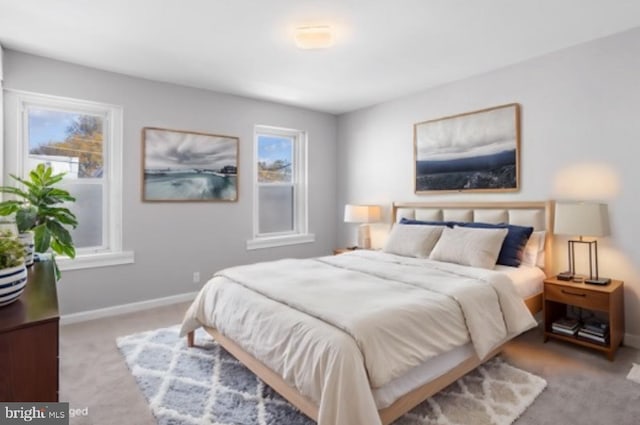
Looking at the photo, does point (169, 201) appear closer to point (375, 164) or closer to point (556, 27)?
point (375, 164)

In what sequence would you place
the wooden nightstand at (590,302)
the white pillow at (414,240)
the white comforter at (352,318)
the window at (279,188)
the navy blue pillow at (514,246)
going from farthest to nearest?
1. the window at (279,188)
2. the white pillow at (414,240)
3. the navy blue pillow at (514,246)
4. the wooden nightstand at (590,302)
5. the white comforter at (352,318)

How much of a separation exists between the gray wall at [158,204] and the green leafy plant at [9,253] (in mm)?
2438

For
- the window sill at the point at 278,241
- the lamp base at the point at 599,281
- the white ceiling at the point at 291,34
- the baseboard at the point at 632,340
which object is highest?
the white ceiling at the point at 291,34

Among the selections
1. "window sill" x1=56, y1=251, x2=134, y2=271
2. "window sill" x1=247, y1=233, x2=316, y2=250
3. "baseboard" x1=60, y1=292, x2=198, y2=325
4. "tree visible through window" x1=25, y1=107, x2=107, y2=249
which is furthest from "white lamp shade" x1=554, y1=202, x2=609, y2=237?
"tree visible through window" x1=25, y1=107, x2=107, y2=249

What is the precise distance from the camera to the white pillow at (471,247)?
2.93 metres

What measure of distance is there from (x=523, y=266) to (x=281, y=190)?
3174 mm

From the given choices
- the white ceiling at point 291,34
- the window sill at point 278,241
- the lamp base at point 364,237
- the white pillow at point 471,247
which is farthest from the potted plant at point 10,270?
the lamp base at point 364,237

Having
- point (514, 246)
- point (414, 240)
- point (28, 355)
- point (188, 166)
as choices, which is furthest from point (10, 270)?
point (514, 246)

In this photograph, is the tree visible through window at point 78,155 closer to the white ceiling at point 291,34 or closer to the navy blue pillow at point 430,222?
the white ceiling at point 291,34

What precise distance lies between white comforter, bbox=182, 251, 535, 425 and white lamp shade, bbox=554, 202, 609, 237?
746 millimetres

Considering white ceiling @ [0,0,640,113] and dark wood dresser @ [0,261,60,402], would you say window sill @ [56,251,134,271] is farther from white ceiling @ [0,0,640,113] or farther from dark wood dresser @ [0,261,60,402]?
dark wood dresser @ [0,261,60,402]

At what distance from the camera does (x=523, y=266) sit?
3068 mm

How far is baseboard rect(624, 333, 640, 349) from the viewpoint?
8.98 feet

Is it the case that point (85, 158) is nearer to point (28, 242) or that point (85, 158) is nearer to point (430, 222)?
point (28, 242)
